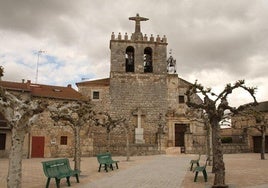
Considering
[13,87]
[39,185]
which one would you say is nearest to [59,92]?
[13,87]

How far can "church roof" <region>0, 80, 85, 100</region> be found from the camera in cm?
2386

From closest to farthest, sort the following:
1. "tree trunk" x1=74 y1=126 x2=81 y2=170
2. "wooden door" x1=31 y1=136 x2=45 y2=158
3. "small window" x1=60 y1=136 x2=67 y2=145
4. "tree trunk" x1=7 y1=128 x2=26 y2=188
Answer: "tree trunk" x1=7 y1=128 x2=26 y2=188
"tree trunk" x1=74 y1=126 x2=81 y2=170
"wooden door" x1=31 y1=136 x2=45 y2=158
"small window" x1=60 y1=136 x2=67 y2=145

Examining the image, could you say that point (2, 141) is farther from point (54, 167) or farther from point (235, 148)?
point (235, 148)

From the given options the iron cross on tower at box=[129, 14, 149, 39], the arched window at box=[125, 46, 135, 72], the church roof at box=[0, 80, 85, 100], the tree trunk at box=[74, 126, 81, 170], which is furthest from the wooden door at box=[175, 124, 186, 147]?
the tree trunk at box=[74, 126, 81, 170]

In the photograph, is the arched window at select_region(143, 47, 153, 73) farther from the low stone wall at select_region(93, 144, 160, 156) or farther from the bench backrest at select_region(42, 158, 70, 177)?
the bench backrest at select_region(42, 158, 70, 177)

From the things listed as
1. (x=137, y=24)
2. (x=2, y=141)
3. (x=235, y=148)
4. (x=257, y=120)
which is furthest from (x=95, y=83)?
(x=257, y=120)

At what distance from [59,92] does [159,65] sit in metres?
11.1

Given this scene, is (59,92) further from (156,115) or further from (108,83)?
(156,115)

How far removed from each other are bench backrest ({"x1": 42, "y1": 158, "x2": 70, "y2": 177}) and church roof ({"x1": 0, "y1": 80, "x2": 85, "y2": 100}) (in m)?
14.7

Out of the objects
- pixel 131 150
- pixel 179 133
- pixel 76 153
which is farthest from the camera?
pixel 179 133

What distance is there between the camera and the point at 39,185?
9547 millimetres

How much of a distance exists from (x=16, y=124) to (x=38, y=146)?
18026mm

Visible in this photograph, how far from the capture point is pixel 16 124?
6.86 meters

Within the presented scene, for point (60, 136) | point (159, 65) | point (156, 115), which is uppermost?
point (159, 65)
